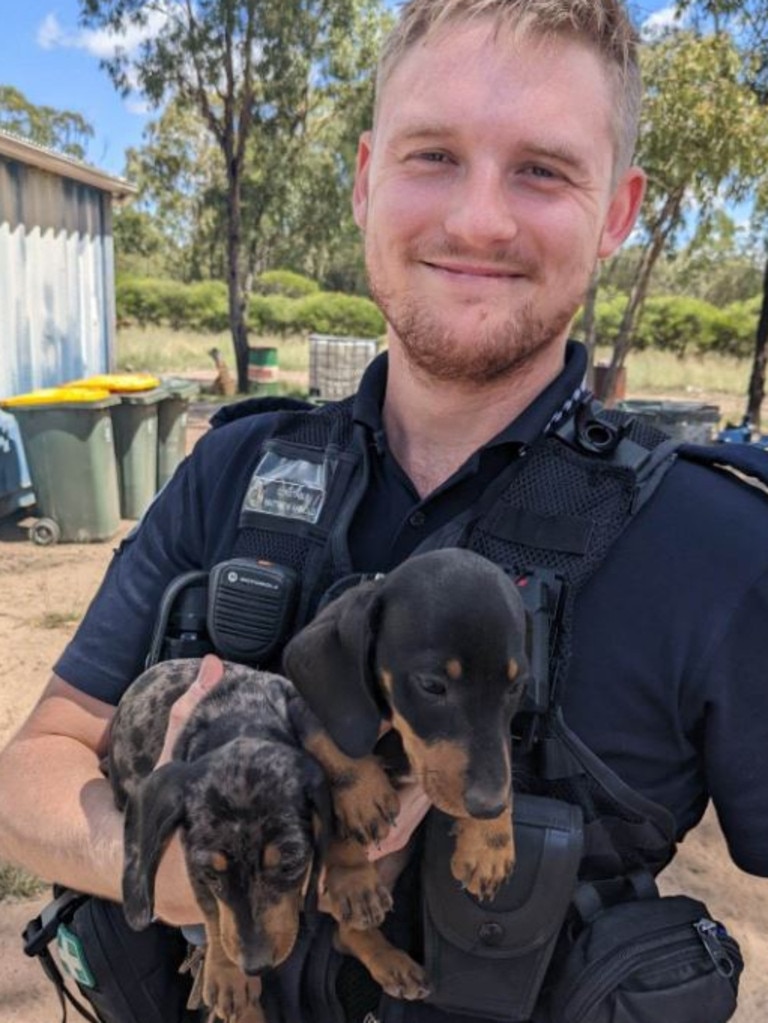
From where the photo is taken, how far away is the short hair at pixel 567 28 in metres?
1.92

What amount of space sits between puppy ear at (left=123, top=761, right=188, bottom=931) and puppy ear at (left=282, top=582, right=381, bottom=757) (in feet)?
0.86

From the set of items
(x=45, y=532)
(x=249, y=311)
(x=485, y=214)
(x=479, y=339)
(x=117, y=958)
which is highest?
(x=485, y=214)

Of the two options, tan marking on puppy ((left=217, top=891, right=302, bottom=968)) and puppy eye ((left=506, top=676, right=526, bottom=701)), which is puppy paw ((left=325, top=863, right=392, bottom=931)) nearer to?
tan marking on puppy ((left=217, top=891, right=302, bottom=968))

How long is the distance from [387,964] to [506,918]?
235 mm

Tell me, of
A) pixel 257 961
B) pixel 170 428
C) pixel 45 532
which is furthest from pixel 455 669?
pixel 170 428

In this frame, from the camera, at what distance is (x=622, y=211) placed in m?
2.24

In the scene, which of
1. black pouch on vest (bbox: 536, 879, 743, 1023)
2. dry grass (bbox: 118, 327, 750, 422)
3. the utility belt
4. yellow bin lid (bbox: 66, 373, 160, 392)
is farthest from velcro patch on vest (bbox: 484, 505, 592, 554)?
dry grass (bbox: 118, 327, 750, 422)

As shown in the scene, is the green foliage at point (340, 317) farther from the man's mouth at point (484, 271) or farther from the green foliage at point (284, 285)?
the man's mouth at point (484, 271)

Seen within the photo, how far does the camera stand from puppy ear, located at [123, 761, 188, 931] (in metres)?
1.55

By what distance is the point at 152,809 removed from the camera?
157 centimetres

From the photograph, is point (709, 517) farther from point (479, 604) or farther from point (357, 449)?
point (357, 449)

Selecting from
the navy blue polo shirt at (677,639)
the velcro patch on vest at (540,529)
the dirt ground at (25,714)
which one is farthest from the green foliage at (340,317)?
the velcro patch on vest at (540,529)

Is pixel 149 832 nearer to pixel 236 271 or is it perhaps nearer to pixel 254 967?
pixel 254 967

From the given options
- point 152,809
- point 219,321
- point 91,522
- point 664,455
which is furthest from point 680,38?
point 219,321
